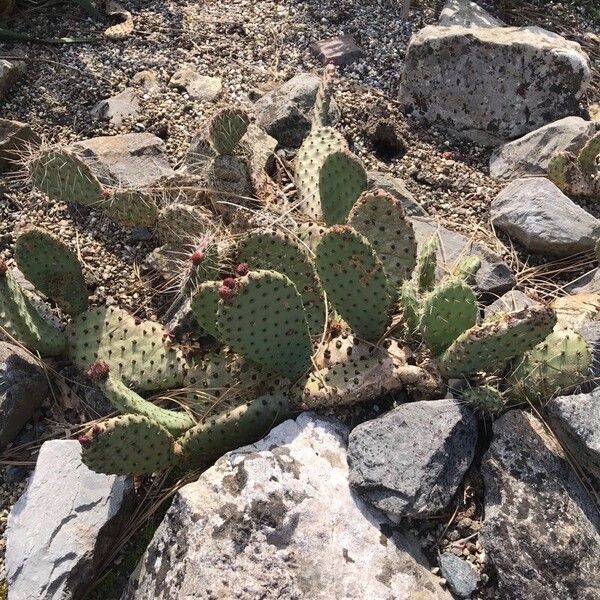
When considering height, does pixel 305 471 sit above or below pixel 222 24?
below

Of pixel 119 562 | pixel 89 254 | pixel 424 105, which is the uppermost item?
pixel 424 105

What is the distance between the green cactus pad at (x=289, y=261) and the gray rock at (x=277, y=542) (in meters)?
0.59

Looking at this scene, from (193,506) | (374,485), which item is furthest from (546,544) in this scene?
(193,506)

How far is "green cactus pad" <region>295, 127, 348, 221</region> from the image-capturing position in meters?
3.29

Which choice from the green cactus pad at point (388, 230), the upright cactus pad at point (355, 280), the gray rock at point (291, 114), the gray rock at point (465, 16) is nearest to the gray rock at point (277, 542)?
the upright cactus pad at point (355, 280)

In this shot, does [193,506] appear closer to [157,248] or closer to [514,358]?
[514,358]

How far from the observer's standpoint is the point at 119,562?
Result: 2516 millimetres

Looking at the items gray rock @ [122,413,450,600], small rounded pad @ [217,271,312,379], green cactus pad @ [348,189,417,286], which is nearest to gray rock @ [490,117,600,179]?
green cactus pad @ [348,189,417,286]

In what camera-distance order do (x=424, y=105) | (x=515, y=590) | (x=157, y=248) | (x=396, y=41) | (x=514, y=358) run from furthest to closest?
(x=396, y=41) < (x=424, y=105) < (x=157, y=248) < (x=514, y=358) < (x=515, y=590)

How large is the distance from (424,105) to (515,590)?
2.67 metres

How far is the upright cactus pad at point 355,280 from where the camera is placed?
240cm

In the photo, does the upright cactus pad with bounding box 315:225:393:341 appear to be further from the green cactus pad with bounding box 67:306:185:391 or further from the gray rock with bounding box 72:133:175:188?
the gray rock with bounding box 72:133:175:188

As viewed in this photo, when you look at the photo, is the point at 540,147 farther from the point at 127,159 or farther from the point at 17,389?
the point at 17,389

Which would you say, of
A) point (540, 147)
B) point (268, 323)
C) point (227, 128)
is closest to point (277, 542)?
point (268, 323)
